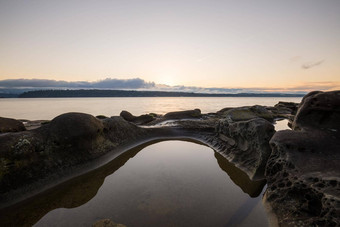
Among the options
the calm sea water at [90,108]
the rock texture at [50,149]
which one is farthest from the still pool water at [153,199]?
the calm sea water at [90,108]

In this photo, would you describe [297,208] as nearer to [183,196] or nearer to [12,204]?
[183,196]

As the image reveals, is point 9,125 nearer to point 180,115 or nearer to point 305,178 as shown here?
point 305,178

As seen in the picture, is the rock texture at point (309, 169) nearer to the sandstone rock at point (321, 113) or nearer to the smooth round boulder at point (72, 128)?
the sandstone rock at point (321, 113)

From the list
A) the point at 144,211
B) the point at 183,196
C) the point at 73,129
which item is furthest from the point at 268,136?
the point at 73,129

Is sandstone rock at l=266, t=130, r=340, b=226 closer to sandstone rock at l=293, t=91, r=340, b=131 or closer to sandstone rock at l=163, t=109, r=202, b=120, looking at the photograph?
sandstone rock at l=293, t=91, r=340, b=131

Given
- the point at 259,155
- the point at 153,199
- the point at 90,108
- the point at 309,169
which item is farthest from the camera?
the point at 90,108

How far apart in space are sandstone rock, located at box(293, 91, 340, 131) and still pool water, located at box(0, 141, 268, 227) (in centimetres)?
383

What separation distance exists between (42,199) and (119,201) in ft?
10.5

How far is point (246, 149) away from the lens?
10.6 metres

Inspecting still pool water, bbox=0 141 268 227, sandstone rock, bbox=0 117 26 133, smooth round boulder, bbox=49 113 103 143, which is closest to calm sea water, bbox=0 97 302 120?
sandstone rock, bbox=0 117 26 133

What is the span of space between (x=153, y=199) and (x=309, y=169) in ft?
18.3

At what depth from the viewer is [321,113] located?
8398 millimetres

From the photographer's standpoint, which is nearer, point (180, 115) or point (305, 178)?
point (305, 178)

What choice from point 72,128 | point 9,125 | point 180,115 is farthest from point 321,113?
point 180,115
